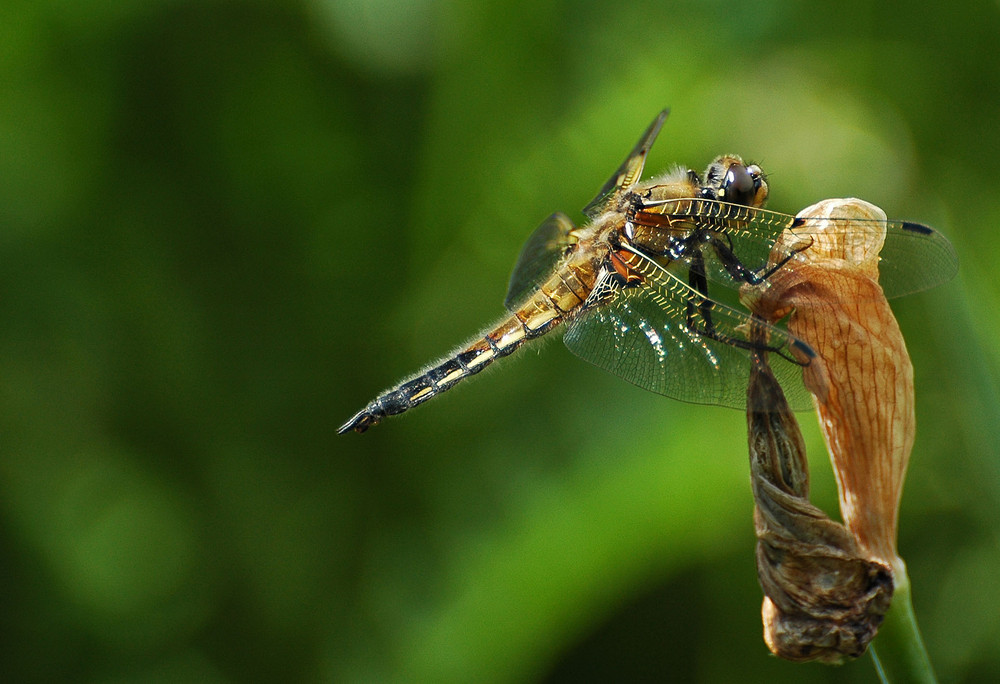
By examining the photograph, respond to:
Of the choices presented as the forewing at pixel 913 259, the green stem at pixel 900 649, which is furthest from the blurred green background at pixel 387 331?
the green stem at pixel 900 649

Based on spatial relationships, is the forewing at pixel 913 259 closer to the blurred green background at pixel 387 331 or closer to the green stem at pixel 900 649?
the green stem at pixel 900 649

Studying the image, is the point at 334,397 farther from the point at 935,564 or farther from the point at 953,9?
the point at 953,9

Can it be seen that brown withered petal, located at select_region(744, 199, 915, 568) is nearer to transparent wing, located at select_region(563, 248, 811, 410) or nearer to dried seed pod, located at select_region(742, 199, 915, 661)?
dried seed pod, located at select_region(742, 199, 915, 661)

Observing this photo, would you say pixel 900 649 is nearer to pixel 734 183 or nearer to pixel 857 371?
pixel 857 371

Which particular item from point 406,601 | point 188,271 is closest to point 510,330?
point 406,601

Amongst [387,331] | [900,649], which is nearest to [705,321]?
[900,649]

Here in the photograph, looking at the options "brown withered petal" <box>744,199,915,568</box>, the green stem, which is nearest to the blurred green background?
"brown withered petal" <box>744,199,915,568</box>
